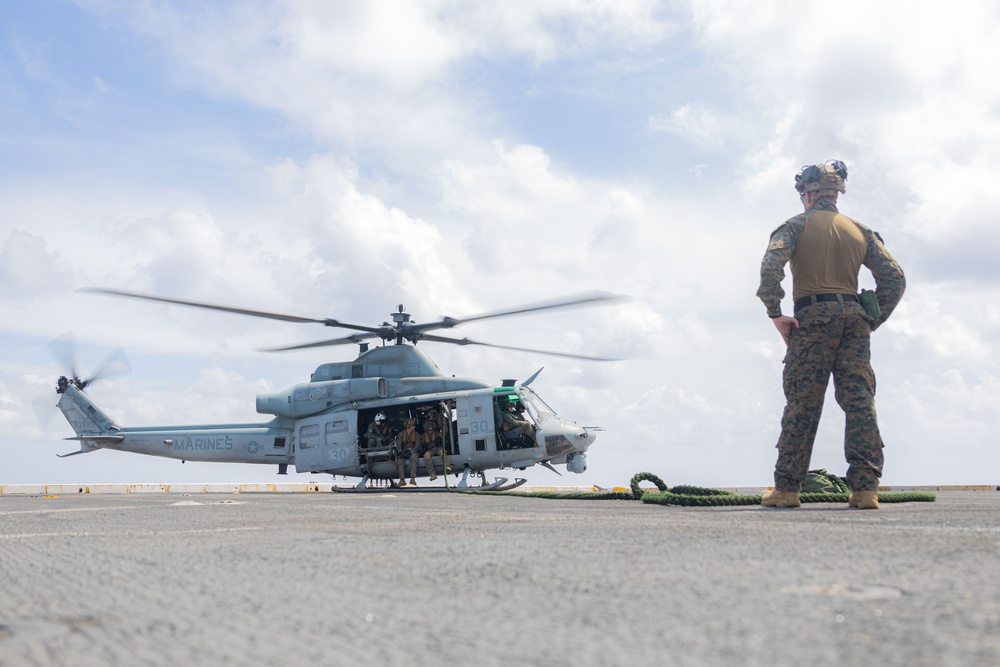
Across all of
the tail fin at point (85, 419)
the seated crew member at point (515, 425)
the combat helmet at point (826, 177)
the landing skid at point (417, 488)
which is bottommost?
the landing skid at point (417, 488)

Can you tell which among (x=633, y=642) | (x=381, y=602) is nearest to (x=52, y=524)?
(x=381, y=602)

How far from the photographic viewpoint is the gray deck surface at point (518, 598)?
173cm

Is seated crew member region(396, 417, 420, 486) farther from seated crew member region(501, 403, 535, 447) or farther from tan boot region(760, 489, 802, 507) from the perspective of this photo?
tan boot region(760, 489, 802, 507)

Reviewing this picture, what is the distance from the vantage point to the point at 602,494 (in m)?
9.30

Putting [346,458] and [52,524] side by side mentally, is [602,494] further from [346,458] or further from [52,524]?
[346,458]

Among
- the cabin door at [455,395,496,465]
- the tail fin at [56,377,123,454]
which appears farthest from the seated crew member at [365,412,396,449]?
the tail fin at [56,377,123,454]

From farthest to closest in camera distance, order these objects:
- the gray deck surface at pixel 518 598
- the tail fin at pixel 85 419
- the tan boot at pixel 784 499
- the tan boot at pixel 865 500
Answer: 1. the tail fin at pixel 85 419
2. the tan boot at pixel 784 499
3. the tan boot at pixel 865 500
4. the gray deck surface at pixel 518 598

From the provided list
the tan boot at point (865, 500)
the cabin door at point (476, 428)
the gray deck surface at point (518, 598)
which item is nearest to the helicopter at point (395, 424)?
the cabin door at point (476, 428)

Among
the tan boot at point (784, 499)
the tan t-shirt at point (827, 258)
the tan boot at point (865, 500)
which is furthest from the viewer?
the tan t-shirt at point (827, 258)

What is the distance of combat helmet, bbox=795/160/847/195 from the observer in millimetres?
7367

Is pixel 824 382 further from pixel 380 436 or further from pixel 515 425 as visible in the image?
pixel 380 436

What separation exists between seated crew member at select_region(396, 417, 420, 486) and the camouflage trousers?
33.2 ft

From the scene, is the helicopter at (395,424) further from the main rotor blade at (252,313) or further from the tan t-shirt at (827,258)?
the tan t-shirt at (827,258)

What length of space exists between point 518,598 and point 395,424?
14.5m
